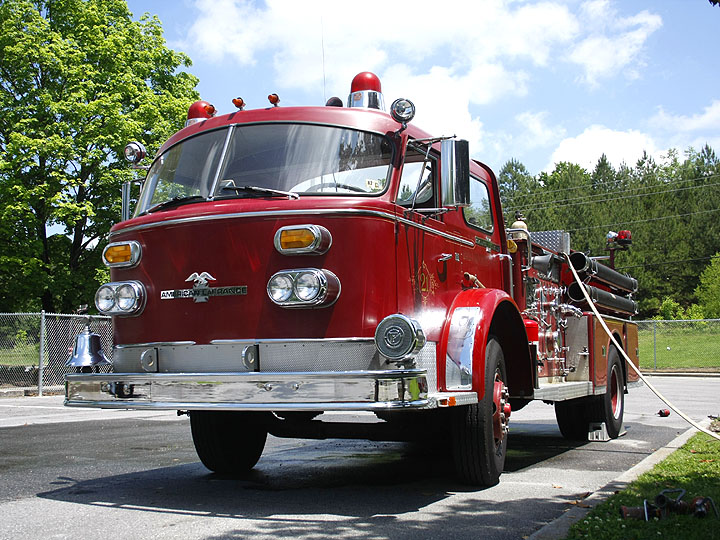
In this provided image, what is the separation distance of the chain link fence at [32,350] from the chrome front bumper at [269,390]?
14307 mm

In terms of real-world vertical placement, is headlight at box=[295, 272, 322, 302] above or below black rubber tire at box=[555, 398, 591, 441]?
above

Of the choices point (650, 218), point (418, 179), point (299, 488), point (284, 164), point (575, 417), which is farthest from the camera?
point (650, 218)

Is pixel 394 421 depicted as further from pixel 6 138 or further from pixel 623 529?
pixel 6 138

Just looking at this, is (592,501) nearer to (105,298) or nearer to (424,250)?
(424,250)

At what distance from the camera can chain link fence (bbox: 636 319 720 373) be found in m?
27.5

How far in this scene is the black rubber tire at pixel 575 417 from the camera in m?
9.31

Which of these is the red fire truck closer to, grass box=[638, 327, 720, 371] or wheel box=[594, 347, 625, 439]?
wheel box=[594, 347, 625, 439]

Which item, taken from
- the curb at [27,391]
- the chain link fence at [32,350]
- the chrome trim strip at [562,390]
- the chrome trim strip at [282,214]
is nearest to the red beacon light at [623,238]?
the chrome trim strip at [562,390]

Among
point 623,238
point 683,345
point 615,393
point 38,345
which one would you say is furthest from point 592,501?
point 683,345

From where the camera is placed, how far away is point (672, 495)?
209 inches

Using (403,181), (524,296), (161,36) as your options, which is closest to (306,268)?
(403,181)

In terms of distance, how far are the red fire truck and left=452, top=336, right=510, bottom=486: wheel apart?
0.05 ft

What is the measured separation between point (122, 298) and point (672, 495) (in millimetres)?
3936

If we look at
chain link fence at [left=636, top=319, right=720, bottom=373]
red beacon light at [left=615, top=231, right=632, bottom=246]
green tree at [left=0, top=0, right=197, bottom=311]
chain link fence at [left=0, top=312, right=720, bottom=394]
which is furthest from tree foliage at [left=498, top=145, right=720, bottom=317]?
red beacon light at [left=615, top=231, right=632, bottom=246]
